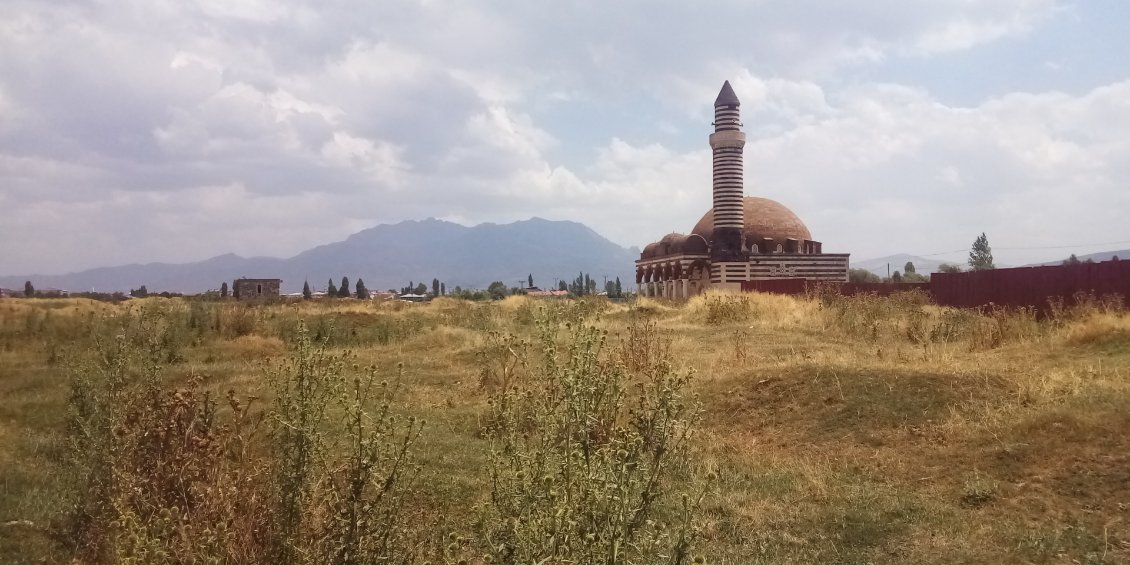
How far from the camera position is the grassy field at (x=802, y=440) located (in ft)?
16.2

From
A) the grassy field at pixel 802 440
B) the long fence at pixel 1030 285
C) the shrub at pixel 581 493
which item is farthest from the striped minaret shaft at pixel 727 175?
the shrub at pixel 581 493

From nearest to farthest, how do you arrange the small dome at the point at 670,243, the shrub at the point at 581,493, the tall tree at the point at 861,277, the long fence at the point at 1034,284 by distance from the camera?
the shrub at the point at 581,493, the long fence at the point at 1034,284, the small dome at the point at 670,243, the tall tree at the point at 861,277

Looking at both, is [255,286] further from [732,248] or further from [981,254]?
[981,254]

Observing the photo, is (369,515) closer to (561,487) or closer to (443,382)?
(561,487)

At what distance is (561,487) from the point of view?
10.7 ft

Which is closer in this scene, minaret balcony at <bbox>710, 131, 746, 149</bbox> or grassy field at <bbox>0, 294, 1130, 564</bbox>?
grassy field at <bbox>0, 294, 1130, 564</bbox>

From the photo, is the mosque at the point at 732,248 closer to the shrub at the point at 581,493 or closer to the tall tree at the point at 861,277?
the tall tree at the point at 861,277

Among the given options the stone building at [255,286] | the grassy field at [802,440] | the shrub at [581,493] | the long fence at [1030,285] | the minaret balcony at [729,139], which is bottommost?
the grassy field at [802,440]

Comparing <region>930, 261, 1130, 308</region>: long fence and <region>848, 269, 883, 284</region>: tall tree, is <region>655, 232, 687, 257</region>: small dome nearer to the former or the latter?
<region>848, 269, 883, 284</region>: tall tree

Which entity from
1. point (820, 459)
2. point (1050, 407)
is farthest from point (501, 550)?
point (1050, 407)

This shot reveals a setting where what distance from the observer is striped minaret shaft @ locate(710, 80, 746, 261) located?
46.3m

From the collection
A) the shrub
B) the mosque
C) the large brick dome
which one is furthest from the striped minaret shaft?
the shrub

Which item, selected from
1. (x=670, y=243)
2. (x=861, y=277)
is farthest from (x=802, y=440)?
(x=861, y=277)

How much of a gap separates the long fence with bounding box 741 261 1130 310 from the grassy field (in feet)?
3.93
